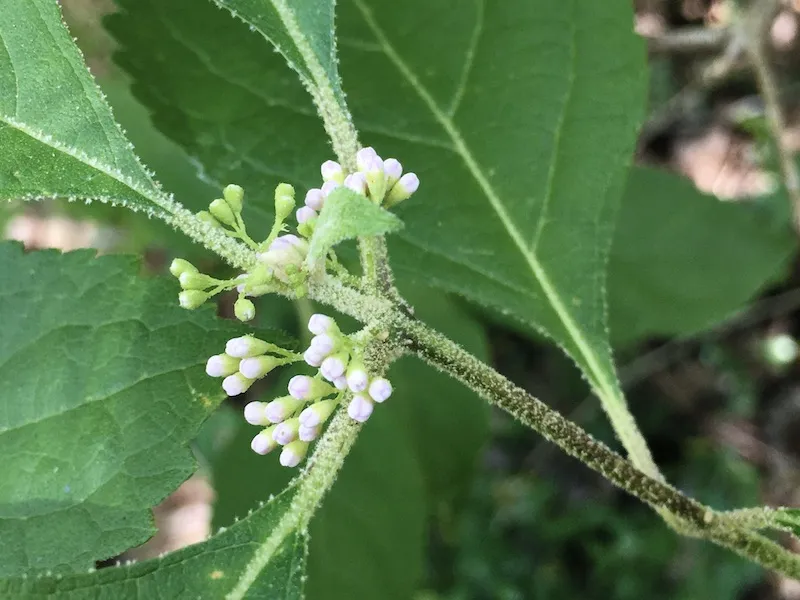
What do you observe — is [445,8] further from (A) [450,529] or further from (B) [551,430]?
(A) [450,529]

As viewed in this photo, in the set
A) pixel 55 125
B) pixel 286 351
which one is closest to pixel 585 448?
pixel 286 351

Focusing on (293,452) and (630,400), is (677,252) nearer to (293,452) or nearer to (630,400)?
(630,400)

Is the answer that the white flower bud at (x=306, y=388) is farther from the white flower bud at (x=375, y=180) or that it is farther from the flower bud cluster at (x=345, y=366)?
the white flower bud at (x=375, y=180)

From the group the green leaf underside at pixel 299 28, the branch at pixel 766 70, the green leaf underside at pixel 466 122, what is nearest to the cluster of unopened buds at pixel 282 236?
the green leaf underside at pixel 299 28

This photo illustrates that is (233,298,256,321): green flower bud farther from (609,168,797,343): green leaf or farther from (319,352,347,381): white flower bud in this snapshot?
(609,168,797,343): green leaf

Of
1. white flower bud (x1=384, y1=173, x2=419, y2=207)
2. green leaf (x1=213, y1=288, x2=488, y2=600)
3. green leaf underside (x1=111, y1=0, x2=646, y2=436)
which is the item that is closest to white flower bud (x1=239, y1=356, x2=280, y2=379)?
white flower bud (x1=384, y1=173, x2=419, y2=207)

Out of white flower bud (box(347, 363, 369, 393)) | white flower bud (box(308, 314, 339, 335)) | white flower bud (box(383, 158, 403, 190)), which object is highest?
white flower bud (box(383, 158, 403, 190))

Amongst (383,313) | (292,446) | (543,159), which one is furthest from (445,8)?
(292,446)
